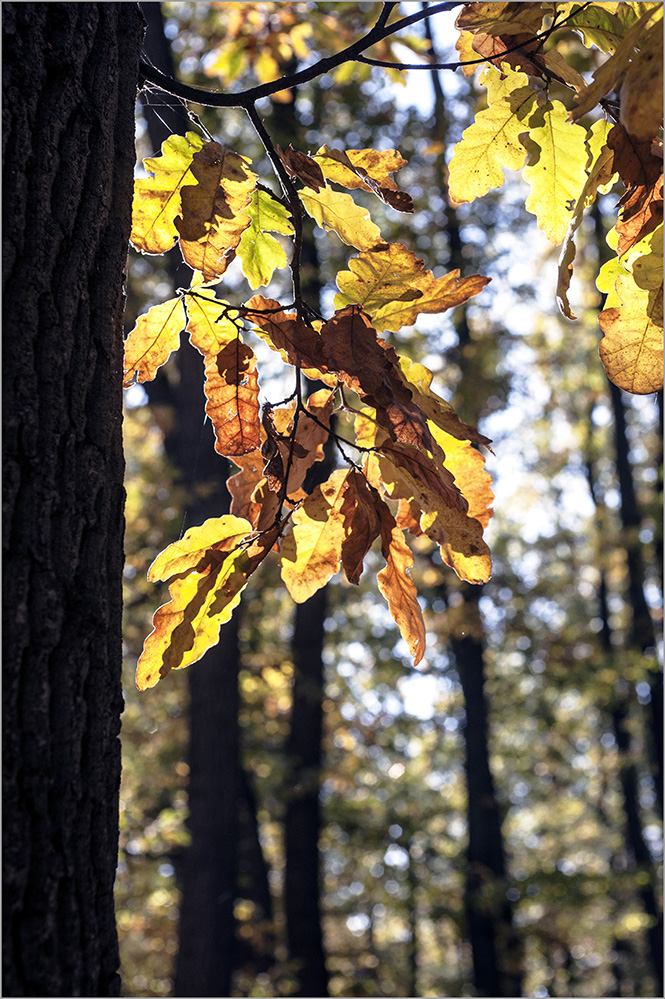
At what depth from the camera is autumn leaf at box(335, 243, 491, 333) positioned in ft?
3.98

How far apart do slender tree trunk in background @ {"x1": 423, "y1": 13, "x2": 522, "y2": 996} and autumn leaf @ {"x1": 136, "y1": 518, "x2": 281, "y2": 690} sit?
21.3 ft

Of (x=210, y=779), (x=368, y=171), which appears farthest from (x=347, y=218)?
(x=210, y=779)

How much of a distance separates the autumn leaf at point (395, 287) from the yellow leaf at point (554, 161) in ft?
0.56

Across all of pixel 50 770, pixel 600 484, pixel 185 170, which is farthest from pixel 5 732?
pixel 600 484

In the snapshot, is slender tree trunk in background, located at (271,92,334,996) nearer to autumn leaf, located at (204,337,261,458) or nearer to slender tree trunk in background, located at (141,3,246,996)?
slender tree trunk in background, located at (141,3,246,996)

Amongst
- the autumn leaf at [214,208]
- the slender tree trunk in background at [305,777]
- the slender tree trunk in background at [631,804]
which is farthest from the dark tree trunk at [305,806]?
the autumn leaf at [214,208]

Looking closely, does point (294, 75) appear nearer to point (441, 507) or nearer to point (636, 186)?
point (636, 186)

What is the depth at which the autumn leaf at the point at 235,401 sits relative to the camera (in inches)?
50.0

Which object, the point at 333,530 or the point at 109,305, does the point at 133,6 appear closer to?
the point at 109,305

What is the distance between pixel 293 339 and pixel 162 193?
1.11 ft

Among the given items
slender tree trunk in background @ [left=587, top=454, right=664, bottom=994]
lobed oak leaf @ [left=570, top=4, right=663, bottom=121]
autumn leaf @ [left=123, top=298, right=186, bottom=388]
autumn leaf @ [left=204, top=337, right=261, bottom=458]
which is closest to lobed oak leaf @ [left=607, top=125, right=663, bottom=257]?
lobed oak leaf @ [left=570, top=4, right=663, bottom=121]

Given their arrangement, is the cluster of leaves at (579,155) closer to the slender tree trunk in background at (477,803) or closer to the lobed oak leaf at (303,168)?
the lobed oak leaf at (303,168)

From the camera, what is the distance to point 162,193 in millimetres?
1273

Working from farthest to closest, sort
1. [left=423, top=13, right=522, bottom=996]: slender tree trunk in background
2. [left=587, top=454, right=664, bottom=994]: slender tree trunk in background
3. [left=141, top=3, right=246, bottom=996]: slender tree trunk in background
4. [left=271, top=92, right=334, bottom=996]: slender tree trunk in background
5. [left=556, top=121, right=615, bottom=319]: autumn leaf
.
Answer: [left=587, top=454, right=664, bottom=994]: slender tree trunk in background < [left=423, top=13, right=522, bottom=996]: slender tree trunk in background < [left=271, top=92, right=334, bottom=996]: slender tree trunk in background < [left=141, top=3, right=246, bottom=996]: slender tree trunk in background < [left=556, top=121, right=615, bottom=319]: autumn leaf
